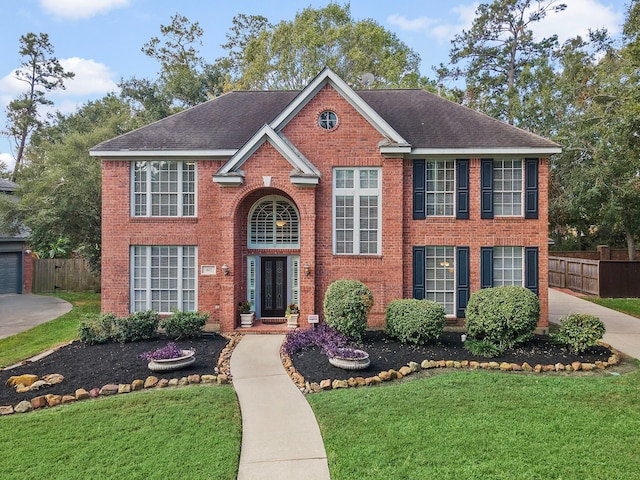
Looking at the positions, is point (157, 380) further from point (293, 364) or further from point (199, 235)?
point (199, 235)

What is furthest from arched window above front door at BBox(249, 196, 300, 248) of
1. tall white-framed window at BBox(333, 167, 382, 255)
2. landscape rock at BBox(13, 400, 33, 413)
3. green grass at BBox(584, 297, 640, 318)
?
green grass at BBox(584, 297, 640, 318)

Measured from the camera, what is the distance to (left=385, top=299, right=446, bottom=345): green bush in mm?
10430

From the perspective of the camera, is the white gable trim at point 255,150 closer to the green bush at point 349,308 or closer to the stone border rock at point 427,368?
the green bush at point 349,308

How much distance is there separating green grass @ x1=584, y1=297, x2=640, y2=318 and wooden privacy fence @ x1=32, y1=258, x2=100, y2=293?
26941 millimetres

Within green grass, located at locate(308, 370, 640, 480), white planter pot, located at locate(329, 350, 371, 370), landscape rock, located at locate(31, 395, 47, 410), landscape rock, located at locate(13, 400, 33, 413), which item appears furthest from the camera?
white planter pot, located at locate(329, 350, 371, 370)

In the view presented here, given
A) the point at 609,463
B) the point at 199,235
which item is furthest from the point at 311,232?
the point at 609,463

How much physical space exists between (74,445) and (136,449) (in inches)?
38.0

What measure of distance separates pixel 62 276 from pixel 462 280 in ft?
76.3

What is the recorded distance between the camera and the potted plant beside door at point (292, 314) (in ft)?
42.6

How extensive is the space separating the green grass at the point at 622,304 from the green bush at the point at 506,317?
901 cm

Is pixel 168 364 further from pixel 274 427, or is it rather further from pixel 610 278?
pixel 610 278

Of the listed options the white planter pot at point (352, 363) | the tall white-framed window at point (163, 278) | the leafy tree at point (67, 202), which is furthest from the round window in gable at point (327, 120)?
the leafy tree at point (67, 202)

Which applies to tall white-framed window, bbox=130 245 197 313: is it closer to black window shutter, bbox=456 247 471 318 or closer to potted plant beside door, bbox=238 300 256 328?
potted plant beside door, bbox=238 300 256 328

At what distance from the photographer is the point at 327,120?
13.1 meters
